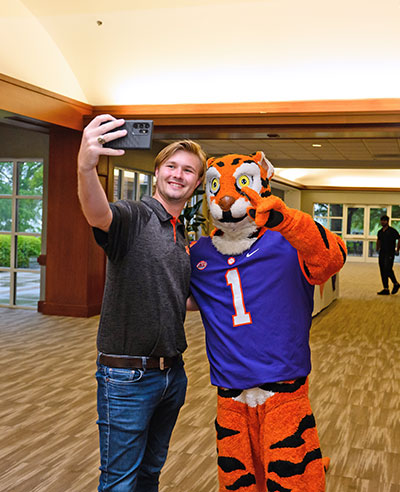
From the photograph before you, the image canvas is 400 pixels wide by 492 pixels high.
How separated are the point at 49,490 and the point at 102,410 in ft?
4.11

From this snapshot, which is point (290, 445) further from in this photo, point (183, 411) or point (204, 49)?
point (204, 49)

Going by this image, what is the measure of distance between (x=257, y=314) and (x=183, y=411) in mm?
2257

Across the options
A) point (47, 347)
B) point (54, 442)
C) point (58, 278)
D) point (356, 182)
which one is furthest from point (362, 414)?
Result: point (356, 182)

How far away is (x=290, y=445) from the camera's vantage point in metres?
2.04

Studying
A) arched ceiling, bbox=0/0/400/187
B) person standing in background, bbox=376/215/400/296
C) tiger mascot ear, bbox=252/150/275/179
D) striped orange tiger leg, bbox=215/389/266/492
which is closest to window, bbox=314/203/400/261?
person standing in background, bbox=376/215/400/296

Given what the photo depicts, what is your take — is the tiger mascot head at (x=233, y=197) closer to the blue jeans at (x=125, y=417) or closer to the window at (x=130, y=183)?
the blue jeans at (x=125, y=417)

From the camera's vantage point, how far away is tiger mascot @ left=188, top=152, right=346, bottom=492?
6.73 feet

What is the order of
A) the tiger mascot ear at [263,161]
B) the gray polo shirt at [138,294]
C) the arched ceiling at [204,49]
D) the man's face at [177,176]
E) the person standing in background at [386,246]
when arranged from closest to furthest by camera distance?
the gray polo shirt at [138,294] → the man's face at [177,176] → the tiger mascot ear at [263,161] → the arched ceiling at [204,49] → the person standing in background at [386,246]

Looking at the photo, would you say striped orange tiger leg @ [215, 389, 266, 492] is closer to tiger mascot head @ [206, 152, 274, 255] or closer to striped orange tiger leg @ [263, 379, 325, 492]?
striped orange tiger leg @ [263, 379, 325, 492]

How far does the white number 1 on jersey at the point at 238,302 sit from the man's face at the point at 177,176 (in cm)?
34

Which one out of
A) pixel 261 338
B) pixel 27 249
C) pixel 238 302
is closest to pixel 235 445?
pixel 261 338

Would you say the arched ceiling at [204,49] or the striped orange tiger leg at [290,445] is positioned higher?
the arched ceiling at [204,49]

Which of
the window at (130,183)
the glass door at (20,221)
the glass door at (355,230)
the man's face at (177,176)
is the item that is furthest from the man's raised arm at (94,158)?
the glass door at (355,230)

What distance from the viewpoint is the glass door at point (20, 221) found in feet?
27.8
